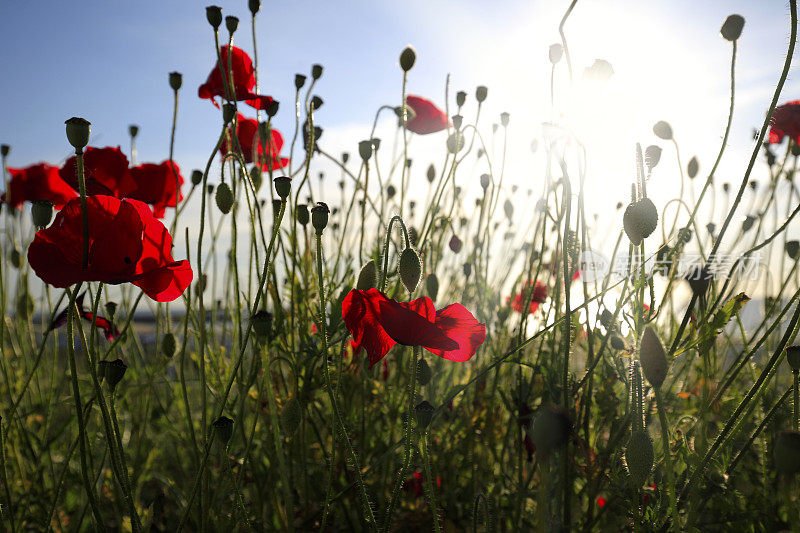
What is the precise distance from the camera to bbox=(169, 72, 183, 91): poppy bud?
3.33 ft

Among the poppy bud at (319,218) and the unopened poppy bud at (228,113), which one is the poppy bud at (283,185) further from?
the unopened poppy bud at (228,113)

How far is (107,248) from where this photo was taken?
2.08 ft

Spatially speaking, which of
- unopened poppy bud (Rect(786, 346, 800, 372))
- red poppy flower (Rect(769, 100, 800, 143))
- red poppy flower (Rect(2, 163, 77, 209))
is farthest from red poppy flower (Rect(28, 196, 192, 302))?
red poppy flower (Rect(769, 100, 800, 143))

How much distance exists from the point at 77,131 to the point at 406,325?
0.37 m

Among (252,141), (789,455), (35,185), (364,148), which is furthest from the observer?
(35,185)

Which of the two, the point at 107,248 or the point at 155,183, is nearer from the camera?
the point at 107,248

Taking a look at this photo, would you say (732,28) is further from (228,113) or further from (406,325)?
(228,113)

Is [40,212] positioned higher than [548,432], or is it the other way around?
[40,212]

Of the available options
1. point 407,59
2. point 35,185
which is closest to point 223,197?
point 407,59

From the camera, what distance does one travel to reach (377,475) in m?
1.17

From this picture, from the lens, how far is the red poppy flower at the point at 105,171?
92cm

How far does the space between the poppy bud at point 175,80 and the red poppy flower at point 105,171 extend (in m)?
0.15

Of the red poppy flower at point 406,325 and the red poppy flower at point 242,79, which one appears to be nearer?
the red poppy flower at point 406,325

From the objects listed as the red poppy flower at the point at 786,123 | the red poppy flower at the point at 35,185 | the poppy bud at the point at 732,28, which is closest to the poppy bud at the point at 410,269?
the poppy bud at the point at 732,28
